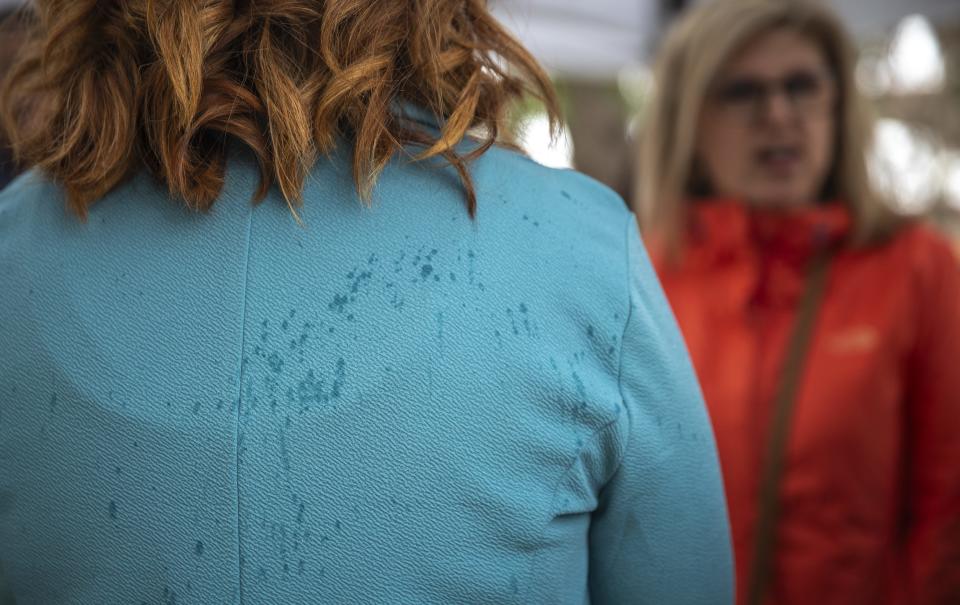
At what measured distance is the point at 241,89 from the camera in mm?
772

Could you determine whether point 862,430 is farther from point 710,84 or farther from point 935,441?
point 710,84

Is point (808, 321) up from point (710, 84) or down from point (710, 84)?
down

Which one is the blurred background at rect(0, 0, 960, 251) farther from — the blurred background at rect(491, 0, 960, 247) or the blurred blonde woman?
the blurred blonde woman

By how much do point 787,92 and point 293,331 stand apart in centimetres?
192

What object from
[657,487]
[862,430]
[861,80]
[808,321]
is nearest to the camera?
[657,487]

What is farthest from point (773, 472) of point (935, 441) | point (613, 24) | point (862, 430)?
point (613, 24)

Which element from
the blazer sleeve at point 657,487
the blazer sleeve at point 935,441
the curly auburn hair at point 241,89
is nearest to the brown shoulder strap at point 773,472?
the blazer sleeve at point 935,441

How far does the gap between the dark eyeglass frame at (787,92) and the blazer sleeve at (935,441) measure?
0.56m

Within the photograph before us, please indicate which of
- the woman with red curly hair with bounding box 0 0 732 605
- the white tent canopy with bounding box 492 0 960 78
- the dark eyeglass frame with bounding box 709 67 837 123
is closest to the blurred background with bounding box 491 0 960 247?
the white tent canopy with bounding box 492 0 960 78

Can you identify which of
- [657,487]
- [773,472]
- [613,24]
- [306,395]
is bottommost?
[773,472]

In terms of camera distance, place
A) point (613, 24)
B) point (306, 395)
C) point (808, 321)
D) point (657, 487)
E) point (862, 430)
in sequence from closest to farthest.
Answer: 1. point (306, 395)
2. point (657, 487)
3. point (862, 430)
4. point (808, 321)
5. point (613, 24)

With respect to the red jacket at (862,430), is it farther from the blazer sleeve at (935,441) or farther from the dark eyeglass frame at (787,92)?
the dark eyeglass frame at (787,92)

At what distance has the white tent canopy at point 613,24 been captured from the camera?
9.42 feet

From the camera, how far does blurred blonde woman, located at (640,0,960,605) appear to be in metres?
1.94
